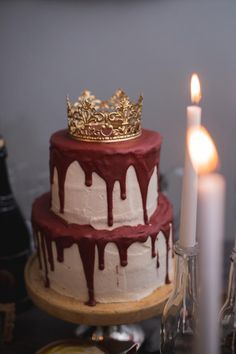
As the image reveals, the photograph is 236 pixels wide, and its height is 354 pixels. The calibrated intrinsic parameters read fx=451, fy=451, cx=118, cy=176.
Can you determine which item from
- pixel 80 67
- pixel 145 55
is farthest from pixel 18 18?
pixel 145 55

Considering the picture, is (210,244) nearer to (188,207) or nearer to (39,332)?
(188,207)

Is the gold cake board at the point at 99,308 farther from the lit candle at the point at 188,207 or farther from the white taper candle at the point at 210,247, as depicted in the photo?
the white taper candle at the point at 210,247

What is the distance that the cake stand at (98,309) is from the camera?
826 mm

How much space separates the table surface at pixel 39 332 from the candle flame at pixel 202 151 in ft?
1.96

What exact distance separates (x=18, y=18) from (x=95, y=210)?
0.59 metres

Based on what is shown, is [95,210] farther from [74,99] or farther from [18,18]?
[18,18]

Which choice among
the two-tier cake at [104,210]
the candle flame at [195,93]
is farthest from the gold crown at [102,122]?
the candle flame at [195,93]

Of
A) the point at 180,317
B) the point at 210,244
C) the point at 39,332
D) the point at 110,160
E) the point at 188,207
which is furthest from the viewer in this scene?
the point at 39,332

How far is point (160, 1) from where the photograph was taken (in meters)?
1.14

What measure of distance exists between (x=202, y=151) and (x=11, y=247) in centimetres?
79

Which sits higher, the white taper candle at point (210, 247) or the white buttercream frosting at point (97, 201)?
the white taper candle at point (210, 247)

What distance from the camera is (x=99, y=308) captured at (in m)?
0.84

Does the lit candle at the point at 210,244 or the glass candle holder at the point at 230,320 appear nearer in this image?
the lit candle at the point at 210,244

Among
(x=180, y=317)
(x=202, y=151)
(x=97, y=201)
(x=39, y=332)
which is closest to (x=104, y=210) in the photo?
(x=97, y=201)
